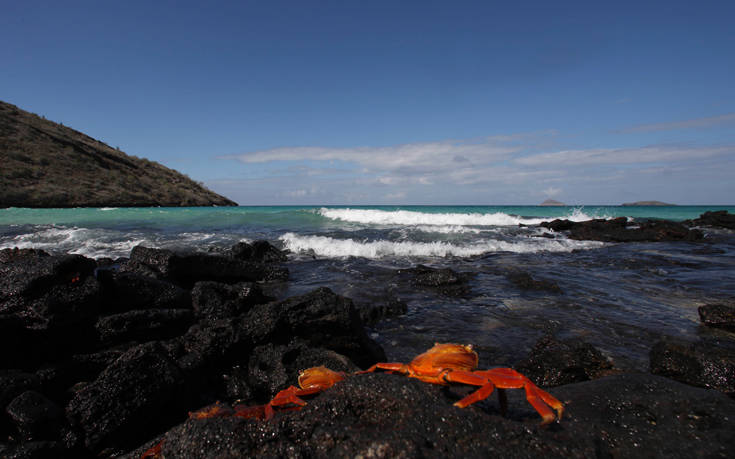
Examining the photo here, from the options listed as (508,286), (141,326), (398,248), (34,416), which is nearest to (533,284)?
(508,286)

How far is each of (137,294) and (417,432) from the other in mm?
4925

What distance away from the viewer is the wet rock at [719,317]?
4.80m

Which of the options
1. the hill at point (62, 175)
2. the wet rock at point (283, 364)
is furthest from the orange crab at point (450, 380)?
the hill at point (62, 175)

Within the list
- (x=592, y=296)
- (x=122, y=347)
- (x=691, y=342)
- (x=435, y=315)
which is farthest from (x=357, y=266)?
(x=691, y=342)

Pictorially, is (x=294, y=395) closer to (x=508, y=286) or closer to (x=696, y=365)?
(x=696, y=365)

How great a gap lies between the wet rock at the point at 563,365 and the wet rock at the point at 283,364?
1.96 meters

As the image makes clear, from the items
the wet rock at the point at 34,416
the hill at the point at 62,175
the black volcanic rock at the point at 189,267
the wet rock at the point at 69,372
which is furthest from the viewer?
the hill at the point at 62,175

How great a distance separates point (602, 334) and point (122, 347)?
6.32 m

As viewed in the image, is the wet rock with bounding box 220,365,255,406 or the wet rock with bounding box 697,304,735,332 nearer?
the wet rock with bounding box 220,365,255,406

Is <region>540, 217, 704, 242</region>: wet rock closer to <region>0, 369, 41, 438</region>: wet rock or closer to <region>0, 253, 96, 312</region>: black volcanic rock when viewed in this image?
<region>0, 253, 96, 312</region>: black volcanic rock

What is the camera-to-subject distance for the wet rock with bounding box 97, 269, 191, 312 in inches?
178

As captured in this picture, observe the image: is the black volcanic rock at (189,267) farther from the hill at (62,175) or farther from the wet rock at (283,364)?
the hill at (62,175)

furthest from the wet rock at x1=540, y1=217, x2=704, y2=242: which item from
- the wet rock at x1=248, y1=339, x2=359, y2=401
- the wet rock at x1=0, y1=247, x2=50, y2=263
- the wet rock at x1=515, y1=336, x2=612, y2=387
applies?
the wet rock at x1=0, y1=247, x2=50, y2=263

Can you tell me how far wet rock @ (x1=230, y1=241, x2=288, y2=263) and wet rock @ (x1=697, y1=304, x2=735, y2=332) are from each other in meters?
Answer: 9.62
